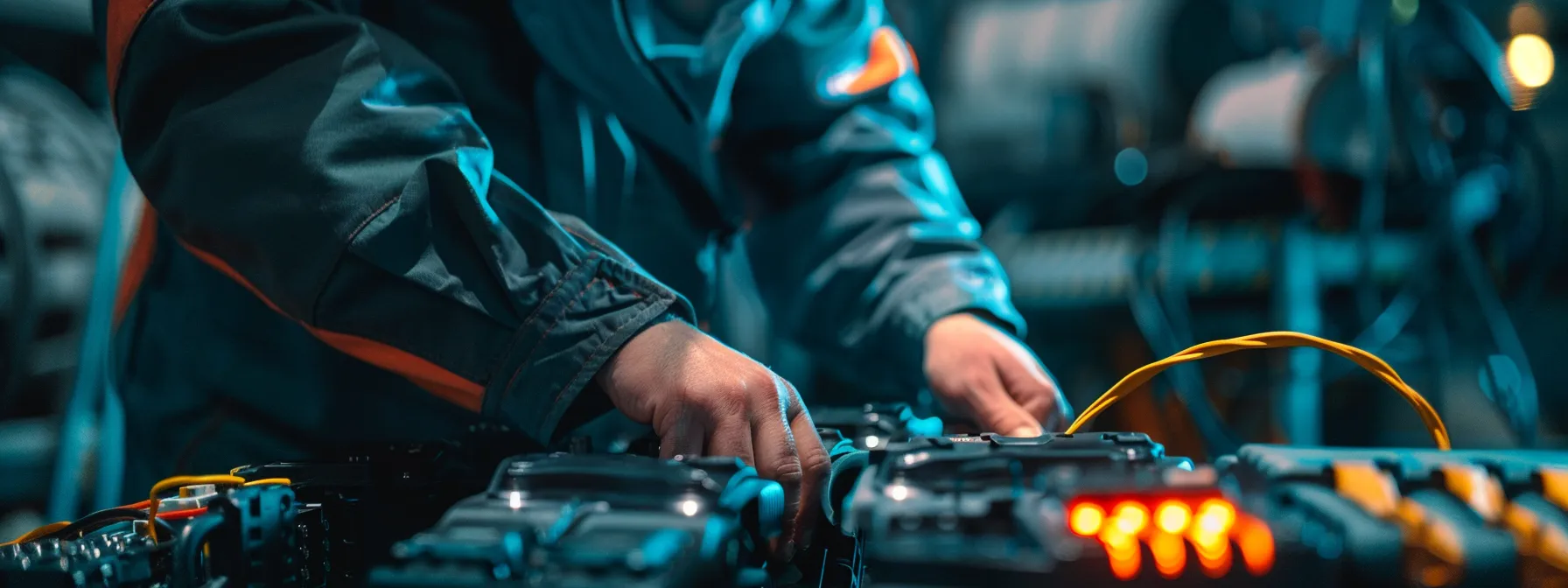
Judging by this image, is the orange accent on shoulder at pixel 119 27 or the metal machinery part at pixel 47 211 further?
the metal machinery part at pixel 47 211

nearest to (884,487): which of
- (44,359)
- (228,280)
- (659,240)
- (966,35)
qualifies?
(659,240)

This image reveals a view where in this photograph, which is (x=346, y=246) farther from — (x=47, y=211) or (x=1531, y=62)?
(x=1531, y=62)

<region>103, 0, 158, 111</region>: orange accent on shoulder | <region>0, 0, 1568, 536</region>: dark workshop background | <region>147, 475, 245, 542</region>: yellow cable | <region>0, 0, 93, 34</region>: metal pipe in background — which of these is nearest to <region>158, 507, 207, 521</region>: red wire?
<region>147, 475, 245, 542</region>: yellow cable

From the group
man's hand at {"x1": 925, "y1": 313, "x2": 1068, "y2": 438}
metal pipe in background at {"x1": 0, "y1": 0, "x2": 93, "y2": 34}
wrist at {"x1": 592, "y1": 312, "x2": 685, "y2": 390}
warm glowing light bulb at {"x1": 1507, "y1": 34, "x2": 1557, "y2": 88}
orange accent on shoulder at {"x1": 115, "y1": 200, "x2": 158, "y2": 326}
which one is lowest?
man's hand at {"x1": 925, "y1": 313, "x2": 1068, "y2": 438}

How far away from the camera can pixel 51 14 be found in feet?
4.46

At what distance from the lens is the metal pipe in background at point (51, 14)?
131cm

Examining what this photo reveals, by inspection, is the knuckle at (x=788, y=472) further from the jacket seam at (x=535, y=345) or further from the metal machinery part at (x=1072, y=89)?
the metal machinery part at (x=1072, y=89)

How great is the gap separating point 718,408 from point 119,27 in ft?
1.60

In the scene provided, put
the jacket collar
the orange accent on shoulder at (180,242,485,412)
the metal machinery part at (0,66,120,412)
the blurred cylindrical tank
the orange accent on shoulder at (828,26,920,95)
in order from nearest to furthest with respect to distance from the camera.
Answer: the orange accent on shoulder at (180,242,485,412), the jacket collar, the orange accent on shoulder at (828,26,920,95), the metal machinery part at (0,66,120,412), the blurred cylindrical tank

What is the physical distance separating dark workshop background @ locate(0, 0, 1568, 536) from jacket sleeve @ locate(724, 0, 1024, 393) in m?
0.82

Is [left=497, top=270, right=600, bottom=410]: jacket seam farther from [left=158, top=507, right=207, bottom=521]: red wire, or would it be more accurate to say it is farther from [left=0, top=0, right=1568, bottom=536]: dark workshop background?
[left=0, top=0, right=1568, bottom=536]: dark workshop background

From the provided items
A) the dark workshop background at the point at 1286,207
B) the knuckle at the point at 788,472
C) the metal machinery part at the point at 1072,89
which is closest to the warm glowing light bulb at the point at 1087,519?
the knuckle at the point at 788,472

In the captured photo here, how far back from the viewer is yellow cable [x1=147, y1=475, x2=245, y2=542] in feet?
1.69

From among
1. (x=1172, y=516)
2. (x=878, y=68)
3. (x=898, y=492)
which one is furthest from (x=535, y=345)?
(x=878, y=68)
